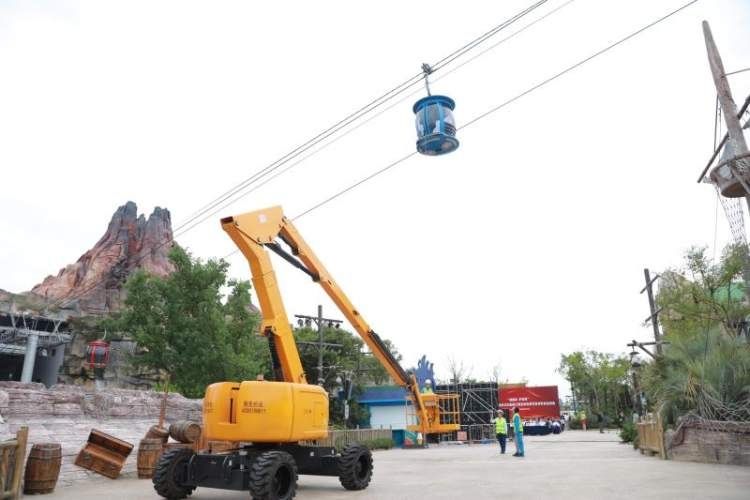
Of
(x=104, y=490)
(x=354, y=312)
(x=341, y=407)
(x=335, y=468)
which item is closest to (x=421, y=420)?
(x=354, y=312)

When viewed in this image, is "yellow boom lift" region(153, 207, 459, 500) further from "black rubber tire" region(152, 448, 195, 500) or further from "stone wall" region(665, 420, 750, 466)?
"stone wall" region(665, 420, 750, 466)

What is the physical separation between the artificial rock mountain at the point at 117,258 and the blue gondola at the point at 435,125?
6413cm

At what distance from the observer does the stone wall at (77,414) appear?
37.3 ft

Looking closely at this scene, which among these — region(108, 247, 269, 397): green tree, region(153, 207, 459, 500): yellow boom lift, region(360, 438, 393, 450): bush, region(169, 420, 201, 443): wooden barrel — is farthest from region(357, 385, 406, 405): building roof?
region(153, 207, 459, 500): yellow boom lift

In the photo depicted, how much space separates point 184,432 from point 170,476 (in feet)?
15.0

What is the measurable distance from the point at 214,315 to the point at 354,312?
14.3m

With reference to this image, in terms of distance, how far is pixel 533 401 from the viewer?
1702 inches

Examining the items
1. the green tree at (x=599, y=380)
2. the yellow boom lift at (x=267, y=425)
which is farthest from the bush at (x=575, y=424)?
the yellow boom lift at (x=267, y=425)

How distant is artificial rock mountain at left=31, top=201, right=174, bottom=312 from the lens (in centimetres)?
6650

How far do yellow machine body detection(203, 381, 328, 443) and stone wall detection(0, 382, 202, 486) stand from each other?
4.50 metres

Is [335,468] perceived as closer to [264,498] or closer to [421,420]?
[264,498]

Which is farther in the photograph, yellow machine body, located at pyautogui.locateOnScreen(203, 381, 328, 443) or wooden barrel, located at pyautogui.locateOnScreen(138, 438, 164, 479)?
wooden barrel, located at pyautogui.locateOnScreen(138, 438, 164, 479)

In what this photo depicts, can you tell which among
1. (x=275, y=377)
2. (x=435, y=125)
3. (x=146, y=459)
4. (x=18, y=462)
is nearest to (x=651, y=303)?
(x=275, y=377)

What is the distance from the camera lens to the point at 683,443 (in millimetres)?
13125
